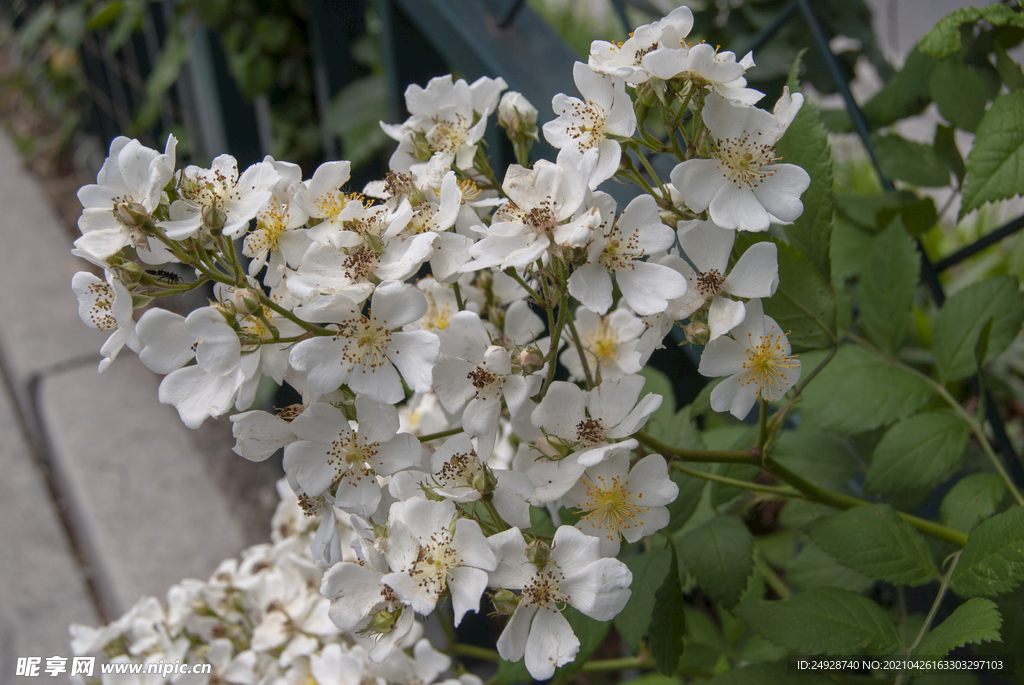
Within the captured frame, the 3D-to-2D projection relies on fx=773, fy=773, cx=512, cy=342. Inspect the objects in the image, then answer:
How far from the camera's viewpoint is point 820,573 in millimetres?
1217

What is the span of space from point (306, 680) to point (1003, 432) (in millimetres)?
1105

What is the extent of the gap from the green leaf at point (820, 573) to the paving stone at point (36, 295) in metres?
2.54

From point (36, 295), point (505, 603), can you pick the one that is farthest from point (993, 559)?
point (36, 295)

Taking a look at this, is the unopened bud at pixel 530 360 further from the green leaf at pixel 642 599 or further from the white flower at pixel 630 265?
the green leaf at pixel 642 599

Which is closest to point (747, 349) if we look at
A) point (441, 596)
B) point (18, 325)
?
point (441, 596)

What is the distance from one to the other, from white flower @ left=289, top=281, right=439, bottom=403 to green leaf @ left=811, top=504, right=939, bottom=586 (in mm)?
548

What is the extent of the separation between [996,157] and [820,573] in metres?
0.67

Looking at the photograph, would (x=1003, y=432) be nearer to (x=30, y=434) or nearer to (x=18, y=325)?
(x=30, y=434)

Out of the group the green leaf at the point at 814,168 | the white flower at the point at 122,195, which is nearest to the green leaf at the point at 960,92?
the green leaf at the point at 814,168

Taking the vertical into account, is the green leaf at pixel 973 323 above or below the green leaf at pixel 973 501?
above

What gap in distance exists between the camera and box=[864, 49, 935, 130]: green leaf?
1.24 metres

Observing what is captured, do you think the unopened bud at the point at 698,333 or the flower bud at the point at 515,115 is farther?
the flower bud at the point at 515,115

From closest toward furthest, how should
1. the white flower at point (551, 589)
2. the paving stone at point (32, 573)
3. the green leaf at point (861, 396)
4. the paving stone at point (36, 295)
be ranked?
the white flower at point (551, 589) → the green leaf at point (861, 396) → the paving stone at point (32, 573) → the paving stone at point (36, 295)

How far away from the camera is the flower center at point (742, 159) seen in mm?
756
